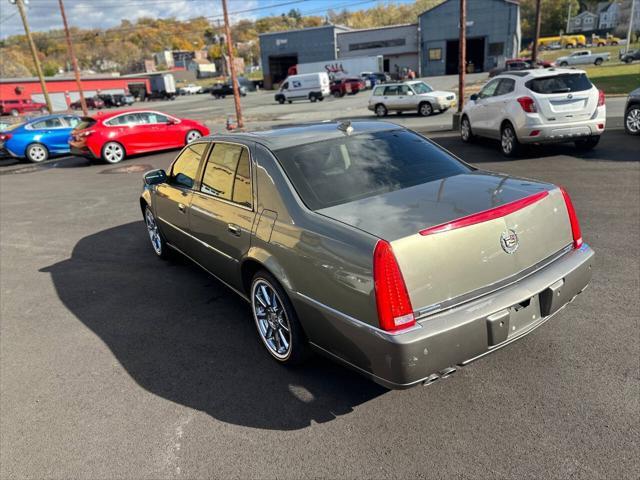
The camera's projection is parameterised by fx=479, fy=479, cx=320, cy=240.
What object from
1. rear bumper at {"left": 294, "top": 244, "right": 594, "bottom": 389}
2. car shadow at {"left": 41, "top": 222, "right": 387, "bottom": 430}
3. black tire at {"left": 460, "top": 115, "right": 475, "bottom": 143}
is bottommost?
car shadow at {"left": 41, "top": 222, "right": 387, "bottom": 430}

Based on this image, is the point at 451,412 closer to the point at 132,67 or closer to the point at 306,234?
the point at 306,234

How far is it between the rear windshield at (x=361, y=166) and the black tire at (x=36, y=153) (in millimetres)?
16946

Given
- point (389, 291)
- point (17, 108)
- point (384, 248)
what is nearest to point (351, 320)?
point (389, 291)

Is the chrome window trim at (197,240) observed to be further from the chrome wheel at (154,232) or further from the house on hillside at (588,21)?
the house on hillside at (588,21)

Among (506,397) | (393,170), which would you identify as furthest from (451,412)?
(393,170)

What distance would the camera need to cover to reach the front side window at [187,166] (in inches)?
178

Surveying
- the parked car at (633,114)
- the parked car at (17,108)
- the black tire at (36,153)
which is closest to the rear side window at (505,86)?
the parked car at (633,114)

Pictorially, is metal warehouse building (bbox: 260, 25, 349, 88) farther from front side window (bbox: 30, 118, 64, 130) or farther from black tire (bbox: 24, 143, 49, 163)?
black tire (bbox: 24, 143, 49, 163)

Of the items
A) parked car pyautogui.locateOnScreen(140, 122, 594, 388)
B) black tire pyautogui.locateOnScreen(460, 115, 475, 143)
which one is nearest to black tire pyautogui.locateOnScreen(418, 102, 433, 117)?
black tire pyautogui.locateOnScreen(460, 115, 475, 143)

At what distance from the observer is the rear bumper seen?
247 cm

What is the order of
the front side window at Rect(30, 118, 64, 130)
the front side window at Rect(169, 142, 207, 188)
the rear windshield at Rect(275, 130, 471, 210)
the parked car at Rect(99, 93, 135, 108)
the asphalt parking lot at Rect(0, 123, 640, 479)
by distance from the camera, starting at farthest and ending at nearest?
the parked car at Rect(99, 93, 135, 108) → the front side window at Rect(30, 118, 64, 130) → the front side window at Rect(169, 142, 207, 188) → the rear windshield at Rect(275, 130, 471, 210) → the asphalt parking lot at Rect(0, 123, 640, 479)

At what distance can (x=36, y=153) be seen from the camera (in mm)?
17188

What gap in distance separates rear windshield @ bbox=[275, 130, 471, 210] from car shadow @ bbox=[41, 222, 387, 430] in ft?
4.15

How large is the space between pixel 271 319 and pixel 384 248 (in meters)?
1.38
